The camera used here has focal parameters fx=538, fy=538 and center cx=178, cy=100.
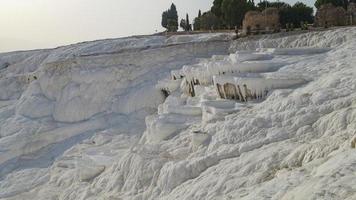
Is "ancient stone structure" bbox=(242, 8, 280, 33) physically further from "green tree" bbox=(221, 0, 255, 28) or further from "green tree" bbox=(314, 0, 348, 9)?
"green tree" bbox=(221, 0, 255, 28)

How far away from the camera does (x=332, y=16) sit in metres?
22.2

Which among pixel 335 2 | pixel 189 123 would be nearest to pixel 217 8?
pixel 335 2

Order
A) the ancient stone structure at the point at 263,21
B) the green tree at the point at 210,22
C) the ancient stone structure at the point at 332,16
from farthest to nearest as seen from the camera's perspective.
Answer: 1. the green tree at the point at 210,22
2. the ancient stone structure at the point at 263,21
3. the ancient stone structure at the point at 332,16

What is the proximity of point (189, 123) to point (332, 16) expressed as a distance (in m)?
11.6

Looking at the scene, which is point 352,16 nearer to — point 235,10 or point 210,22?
point 235,10

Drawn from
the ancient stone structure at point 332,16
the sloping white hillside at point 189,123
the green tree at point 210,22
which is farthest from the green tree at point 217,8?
the ancient stone structure at point 332,16

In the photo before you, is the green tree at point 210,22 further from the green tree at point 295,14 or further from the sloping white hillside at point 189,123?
the sloping white hillside at point 189,123

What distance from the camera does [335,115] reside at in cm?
924

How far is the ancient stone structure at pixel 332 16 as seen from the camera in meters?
22.0

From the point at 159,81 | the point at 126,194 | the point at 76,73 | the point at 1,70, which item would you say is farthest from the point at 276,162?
the point at 1,70

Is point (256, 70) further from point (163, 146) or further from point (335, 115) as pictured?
point (335, 115)

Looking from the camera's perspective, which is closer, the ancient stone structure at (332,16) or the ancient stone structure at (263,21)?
the ancient stone structure at (332,16)

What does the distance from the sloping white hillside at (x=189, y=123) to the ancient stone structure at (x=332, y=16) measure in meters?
3.73

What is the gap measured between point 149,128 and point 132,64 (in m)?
8.21
